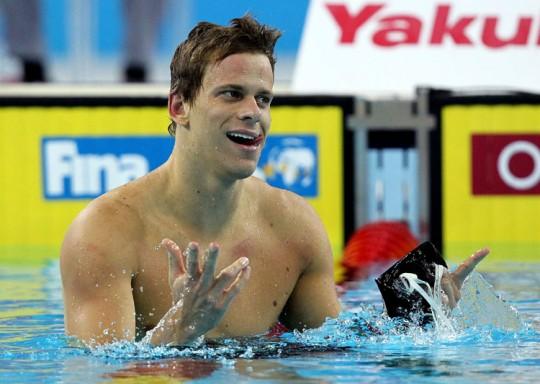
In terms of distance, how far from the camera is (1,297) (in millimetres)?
5449

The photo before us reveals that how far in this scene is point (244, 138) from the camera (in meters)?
3.46

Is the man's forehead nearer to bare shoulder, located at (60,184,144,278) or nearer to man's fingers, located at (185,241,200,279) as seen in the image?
bare shoulder, located at (60,184,144,278)

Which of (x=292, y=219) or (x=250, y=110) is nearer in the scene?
(x=250, y=110)

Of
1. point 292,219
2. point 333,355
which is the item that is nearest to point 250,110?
point 292,219

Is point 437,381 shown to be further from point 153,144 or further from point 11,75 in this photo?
point 11,75

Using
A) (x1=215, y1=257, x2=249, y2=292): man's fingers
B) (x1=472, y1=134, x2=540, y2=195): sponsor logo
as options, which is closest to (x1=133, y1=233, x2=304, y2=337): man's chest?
(x1=215, y1=257, x2=249, y2=292): man's fingers

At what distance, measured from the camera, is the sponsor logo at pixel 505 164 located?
7176mm

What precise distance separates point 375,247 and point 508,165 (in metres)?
1.09

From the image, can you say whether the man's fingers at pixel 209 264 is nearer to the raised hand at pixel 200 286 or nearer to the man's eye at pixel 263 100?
the raised hand at pixel 200 286

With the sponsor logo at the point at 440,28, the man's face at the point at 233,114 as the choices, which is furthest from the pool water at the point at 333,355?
the sponsor logo at the point at 440,28

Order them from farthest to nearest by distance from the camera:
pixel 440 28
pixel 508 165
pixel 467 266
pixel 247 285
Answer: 1. pixel 440 28
2. pixel 508 165
3. pixel 247 285
4. pixel 467 266

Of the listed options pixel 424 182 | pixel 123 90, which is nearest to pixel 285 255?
pixel 424 182

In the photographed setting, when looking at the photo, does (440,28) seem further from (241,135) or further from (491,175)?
(241,135)

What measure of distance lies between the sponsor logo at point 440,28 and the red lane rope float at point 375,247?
1.16 m
